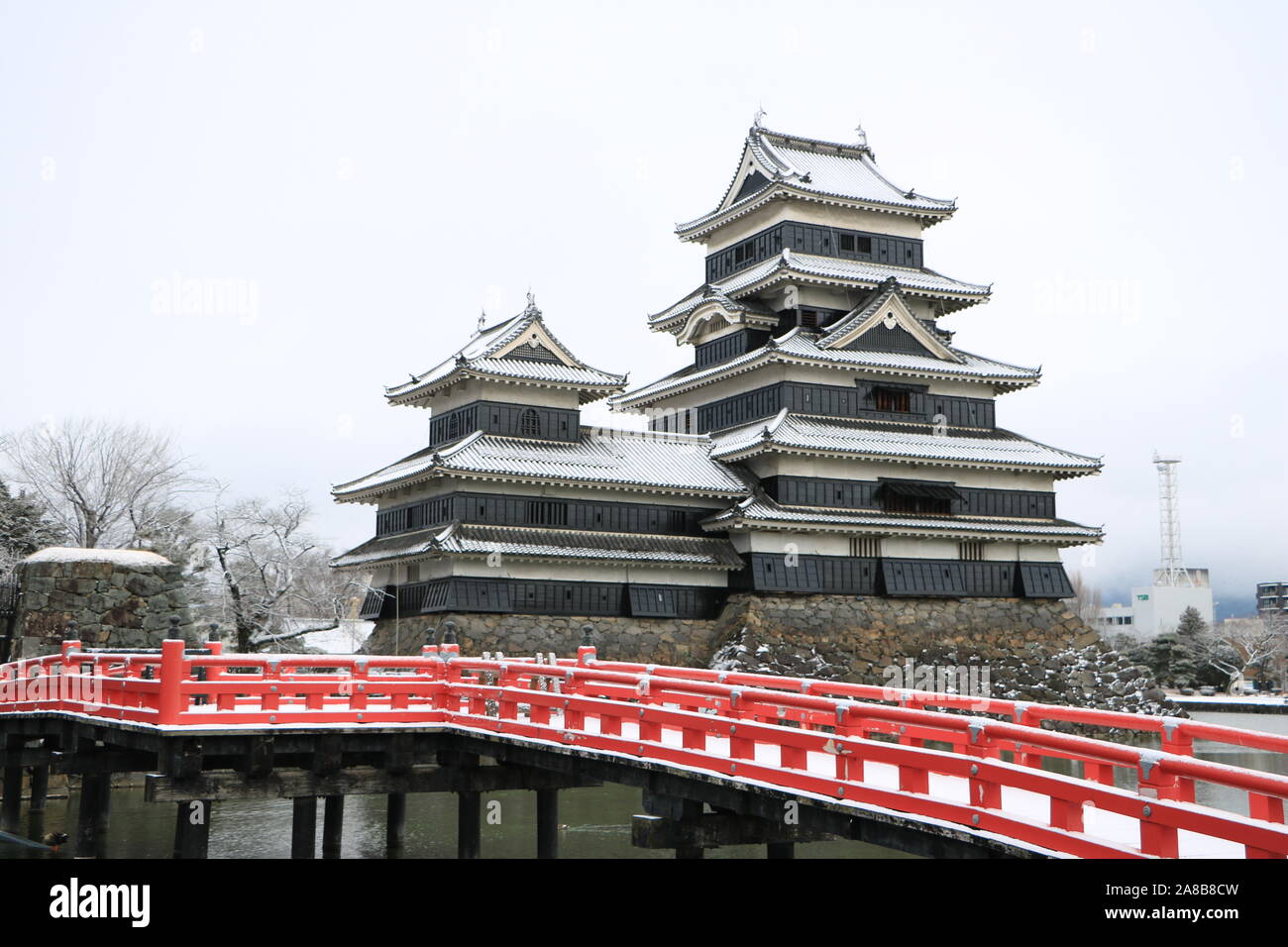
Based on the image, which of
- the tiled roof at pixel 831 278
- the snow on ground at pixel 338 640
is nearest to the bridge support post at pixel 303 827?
the tiled roof at pixel 831 278

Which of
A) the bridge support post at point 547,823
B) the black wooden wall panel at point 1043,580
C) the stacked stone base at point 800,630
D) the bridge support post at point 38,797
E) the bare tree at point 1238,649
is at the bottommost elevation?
the bridge support post at point 38,797

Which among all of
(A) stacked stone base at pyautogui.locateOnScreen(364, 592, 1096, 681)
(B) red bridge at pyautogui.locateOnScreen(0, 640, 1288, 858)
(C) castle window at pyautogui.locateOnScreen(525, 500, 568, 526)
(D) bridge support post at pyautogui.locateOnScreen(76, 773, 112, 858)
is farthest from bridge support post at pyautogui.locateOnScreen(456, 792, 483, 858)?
(C) castle window at pyautogui.locateOnScreen(525, 500, 568, 526)

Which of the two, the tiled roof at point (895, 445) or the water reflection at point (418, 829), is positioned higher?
the tiled roof at point (895, 445)

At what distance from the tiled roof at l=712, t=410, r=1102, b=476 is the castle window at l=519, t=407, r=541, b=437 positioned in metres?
8.15

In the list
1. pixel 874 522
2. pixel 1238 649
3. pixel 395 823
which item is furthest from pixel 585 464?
pixel 1238 649

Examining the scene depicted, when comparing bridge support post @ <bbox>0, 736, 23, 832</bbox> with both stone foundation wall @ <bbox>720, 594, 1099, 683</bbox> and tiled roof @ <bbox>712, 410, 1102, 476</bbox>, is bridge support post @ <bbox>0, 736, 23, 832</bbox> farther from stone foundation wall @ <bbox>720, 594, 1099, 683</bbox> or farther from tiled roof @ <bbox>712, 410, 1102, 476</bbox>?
tiled roof @ <bbox>712, 410, 1102, 476</bbox>

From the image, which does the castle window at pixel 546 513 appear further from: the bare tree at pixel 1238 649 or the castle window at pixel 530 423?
the bare tree at pixel 1238 649

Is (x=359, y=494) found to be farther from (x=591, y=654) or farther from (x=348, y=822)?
(x=591, y=654)

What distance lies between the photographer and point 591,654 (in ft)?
77.1

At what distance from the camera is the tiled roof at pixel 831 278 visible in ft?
176

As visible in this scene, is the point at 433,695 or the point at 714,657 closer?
the point at 433,695

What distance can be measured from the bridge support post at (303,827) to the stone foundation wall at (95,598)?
15.8m

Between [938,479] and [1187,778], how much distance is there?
42589 millimetres

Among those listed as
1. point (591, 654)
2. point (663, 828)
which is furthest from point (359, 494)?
point (663, 828)
